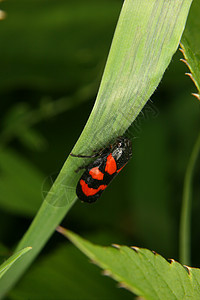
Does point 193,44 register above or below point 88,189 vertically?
above

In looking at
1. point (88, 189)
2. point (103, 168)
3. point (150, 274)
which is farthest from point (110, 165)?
point (150, 274)

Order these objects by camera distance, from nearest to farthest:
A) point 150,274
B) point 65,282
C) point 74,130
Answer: point 150,274 < point 65,282 < point 74,130

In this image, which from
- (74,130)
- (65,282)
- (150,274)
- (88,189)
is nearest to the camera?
(150,274)

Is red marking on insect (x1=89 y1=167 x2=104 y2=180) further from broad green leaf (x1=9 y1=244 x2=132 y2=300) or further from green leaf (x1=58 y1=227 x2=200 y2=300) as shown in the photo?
broad green leaf (x1=9 y1=244 x2=132 y2=300)

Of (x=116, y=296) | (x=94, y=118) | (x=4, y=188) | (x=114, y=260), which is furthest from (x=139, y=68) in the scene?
(x=4, y=188)

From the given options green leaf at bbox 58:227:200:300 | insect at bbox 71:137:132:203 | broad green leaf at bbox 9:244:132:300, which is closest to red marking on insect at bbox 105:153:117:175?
insect at bbox 71:137:132:203

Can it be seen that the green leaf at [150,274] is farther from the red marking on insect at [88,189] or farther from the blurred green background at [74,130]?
the blurred green background at [74,130]

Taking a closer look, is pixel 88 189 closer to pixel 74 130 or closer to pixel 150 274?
pixel 150 274
